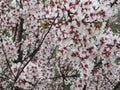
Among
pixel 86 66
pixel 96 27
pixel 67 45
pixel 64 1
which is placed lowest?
pixel 86 66

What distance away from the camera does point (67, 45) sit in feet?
20.2

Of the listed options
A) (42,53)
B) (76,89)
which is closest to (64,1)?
(76,89)

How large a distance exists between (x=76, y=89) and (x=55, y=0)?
239 centimetres

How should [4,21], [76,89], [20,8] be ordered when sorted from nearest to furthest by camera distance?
1. [76,89]
2. [20,8]
3. [4,21]

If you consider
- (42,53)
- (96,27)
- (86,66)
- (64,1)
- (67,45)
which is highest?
(64,1)

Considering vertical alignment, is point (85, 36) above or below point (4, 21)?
above

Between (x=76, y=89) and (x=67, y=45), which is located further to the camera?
(x=76, y=89)

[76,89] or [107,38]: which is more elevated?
[107,38]

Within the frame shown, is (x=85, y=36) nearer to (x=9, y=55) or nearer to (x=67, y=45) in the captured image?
(x=67, y=45)

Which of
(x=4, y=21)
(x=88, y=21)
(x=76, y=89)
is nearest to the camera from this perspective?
(x=88, y=21)

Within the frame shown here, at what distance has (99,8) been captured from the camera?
5.79 meters

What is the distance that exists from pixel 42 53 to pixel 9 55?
2120 mm

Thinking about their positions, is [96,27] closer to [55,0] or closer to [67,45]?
[67,45]

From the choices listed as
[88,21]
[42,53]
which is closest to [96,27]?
[88,21]
